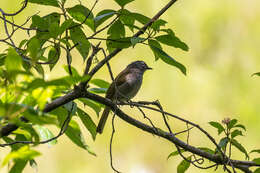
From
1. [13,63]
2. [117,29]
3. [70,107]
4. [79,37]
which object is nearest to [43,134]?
[70,107]

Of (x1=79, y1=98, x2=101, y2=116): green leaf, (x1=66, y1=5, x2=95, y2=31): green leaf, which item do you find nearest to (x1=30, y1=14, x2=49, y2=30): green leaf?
(x1=66, y1=5, x2=95, y2=31): green leaf

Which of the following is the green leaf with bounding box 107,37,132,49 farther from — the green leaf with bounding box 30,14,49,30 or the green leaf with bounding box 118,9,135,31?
the green leaf with bounding box 30,14,49,30

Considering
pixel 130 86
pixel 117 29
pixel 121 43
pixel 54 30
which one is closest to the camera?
pixel 54 30

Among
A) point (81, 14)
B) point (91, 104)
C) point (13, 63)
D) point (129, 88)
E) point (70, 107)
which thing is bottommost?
point (13, 63)

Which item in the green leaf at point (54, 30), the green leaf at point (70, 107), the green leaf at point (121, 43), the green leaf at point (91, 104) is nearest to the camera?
the green leaf at point (54, 30)

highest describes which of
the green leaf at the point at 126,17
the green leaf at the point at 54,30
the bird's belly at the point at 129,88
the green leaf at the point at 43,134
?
the bird's belly at the point at 129,88

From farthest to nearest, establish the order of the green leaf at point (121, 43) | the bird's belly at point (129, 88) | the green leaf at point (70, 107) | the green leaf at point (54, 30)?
1. the bird's belly at point (129, 88)
2. the green leaf at point (70, 107)
3. the green leaf at point (121, 43)
4. the green leaf at point (54, 30)

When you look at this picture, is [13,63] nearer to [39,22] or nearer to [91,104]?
[39,22]

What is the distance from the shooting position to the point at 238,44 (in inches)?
215

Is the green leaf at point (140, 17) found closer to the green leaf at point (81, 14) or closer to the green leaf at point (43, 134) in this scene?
the green leaf at point (81, 14)

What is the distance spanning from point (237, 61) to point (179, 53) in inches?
32.6

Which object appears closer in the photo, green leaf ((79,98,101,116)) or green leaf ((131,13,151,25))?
green leaf ((131,13,151,25))

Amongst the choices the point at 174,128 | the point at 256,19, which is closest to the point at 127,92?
the point at 174,128

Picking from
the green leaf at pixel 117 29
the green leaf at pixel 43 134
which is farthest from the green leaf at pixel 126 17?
the green leaf at pixel 43 134
